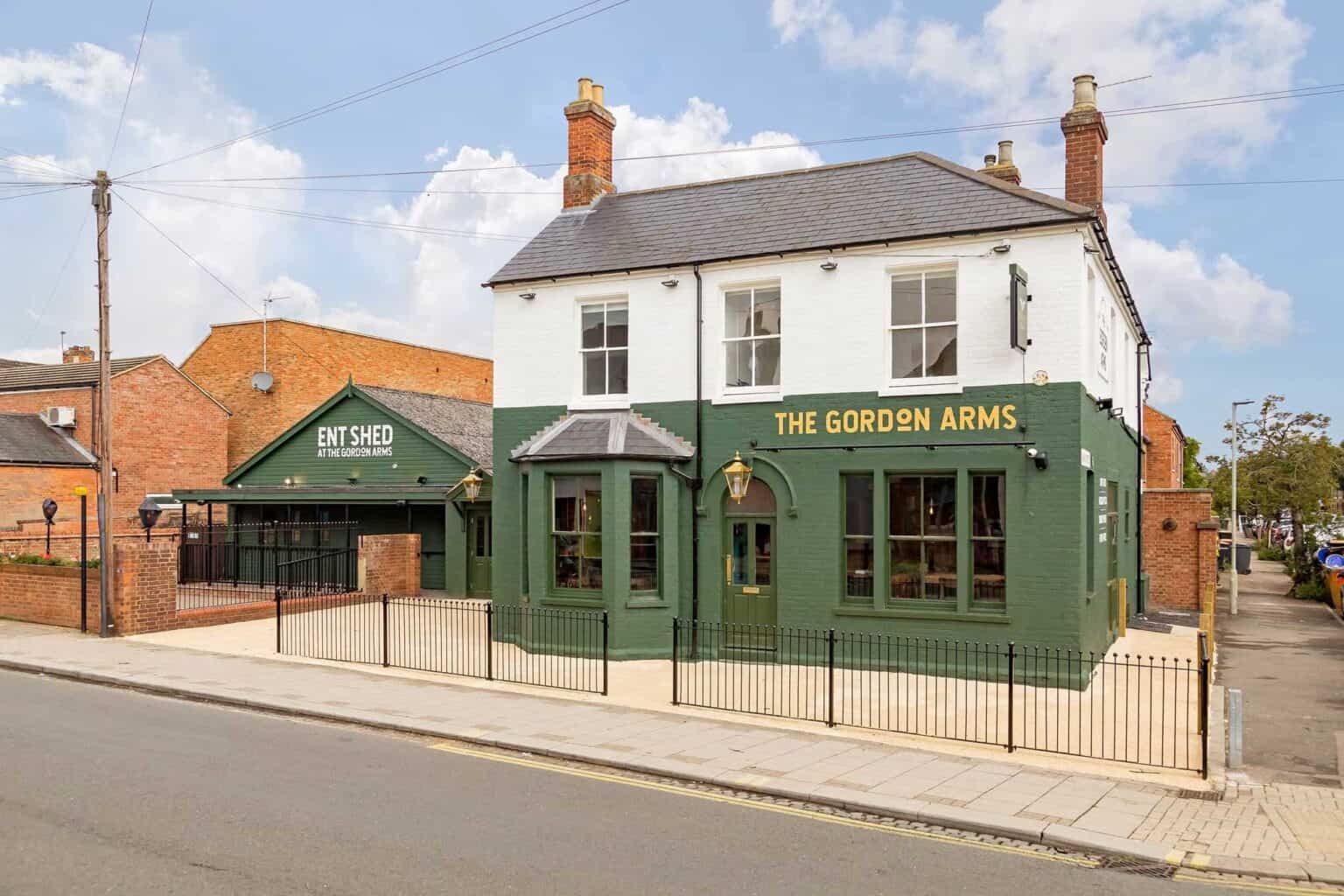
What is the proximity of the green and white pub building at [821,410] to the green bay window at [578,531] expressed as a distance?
1.8 inches

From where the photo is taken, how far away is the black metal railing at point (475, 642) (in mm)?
15750

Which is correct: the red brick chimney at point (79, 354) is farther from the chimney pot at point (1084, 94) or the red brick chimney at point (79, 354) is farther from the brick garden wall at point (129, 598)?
the chimney pot at point (1084, 94)

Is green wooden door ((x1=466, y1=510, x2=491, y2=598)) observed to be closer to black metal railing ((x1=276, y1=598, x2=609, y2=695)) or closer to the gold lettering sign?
black metal railing ((x1=276, y1=598, x2=609, y2=695))

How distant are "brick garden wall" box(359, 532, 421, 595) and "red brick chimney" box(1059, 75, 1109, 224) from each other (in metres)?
17.2

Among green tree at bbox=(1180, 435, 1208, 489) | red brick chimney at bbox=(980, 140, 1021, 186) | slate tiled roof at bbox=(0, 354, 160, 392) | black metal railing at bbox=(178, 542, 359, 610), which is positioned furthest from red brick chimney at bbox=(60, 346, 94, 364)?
green tree at bbox=(1180, 435, 1208, 489)

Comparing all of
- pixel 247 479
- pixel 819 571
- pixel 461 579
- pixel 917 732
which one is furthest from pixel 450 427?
pixel 917 732

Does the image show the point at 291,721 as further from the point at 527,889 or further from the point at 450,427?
the point at 450,427

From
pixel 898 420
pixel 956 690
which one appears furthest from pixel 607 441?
pixel 956 690

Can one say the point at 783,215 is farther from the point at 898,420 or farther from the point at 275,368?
the point at 275,368

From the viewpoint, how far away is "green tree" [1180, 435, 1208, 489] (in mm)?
66438

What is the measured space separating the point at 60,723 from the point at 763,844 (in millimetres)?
8652

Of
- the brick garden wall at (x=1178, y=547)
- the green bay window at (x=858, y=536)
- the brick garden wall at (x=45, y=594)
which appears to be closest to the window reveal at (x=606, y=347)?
the green bay window at (x=858, y=536)

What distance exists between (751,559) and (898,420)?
11.1 ft

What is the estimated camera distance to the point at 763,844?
8000mm
